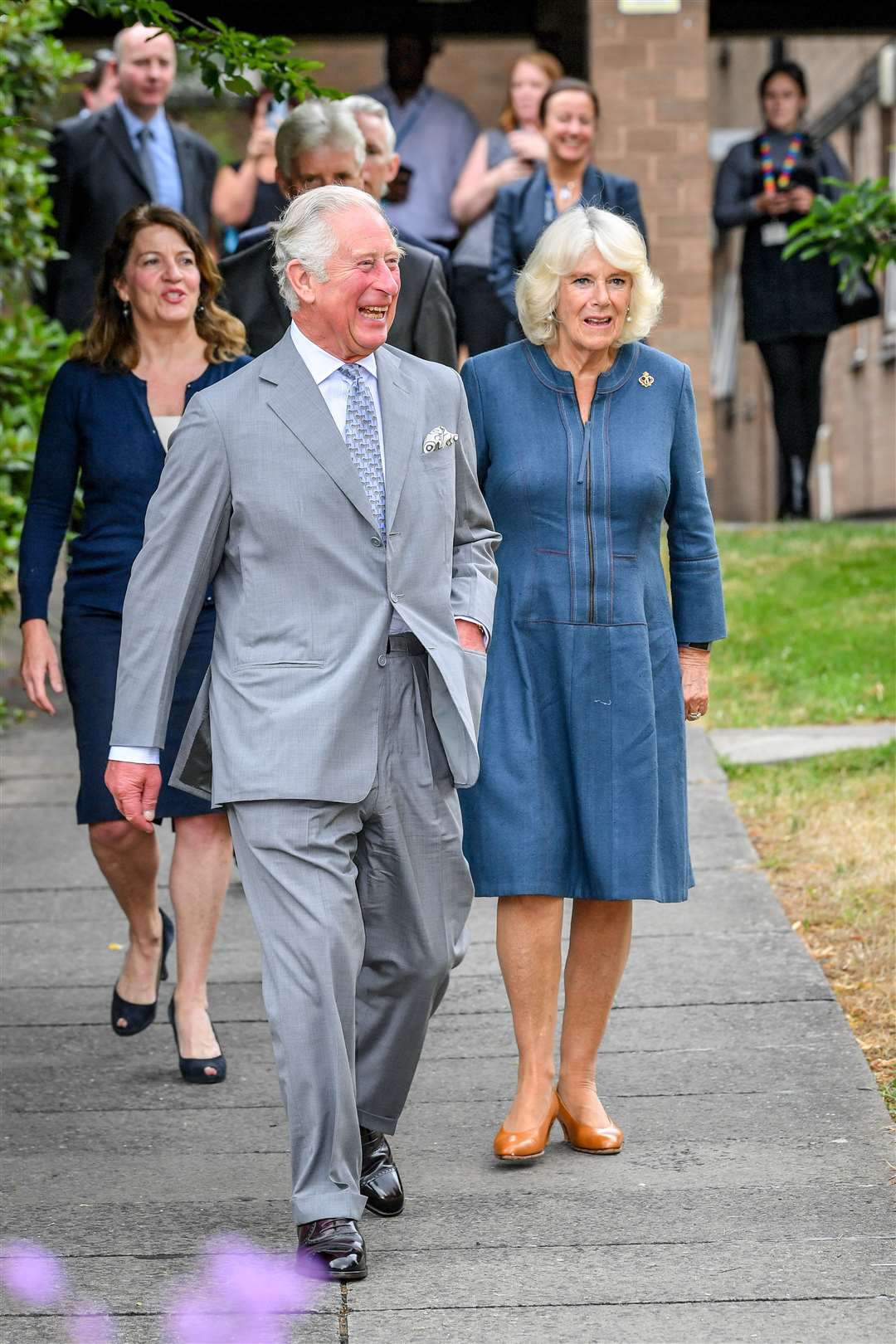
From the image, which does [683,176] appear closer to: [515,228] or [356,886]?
[515,228]

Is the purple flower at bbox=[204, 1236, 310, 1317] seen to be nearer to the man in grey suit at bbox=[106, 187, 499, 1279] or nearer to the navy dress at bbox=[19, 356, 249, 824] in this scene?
the man in grey suit at bbox=[106, 187, 499, 1279]

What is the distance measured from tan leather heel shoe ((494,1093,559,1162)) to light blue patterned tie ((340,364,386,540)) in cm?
144

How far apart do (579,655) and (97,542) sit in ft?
5.10

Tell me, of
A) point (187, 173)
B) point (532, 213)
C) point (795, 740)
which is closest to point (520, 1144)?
point (795, 740)

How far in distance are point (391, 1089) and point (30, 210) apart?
744 cm

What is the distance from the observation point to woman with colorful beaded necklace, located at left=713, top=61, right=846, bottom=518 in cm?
1405

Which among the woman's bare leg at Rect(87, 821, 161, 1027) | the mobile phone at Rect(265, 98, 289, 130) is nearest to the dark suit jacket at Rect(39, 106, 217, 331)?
the mobile phone at Rect(265, 98, 289, 130)

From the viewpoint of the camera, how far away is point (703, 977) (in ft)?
21.0

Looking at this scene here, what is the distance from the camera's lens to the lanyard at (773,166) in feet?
46.1

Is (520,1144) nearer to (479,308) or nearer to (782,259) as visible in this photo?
(479,308)

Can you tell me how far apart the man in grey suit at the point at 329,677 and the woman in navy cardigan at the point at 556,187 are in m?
4.71

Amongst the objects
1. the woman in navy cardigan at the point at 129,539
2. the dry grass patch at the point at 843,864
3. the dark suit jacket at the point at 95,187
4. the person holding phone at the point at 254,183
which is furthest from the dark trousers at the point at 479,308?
the woman in navy cardigan at the point at 129,539

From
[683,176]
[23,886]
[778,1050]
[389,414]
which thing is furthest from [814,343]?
[389,414]

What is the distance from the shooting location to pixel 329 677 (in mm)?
4434
